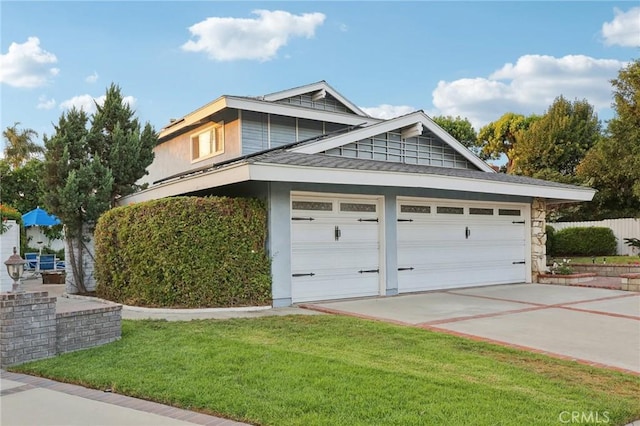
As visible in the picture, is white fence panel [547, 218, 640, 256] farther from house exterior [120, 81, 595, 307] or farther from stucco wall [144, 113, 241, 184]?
stucco wall [144, 113, 241, 184]

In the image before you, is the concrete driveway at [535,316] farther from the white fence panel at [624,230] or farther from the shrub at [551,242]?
the white fence panel at [624,230]

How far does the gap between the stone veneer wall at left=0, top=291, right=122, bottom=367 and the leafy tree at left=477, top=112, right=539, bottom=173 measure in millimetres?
36390

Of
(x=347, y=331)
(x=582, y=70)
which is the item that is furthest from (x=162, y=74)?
(x=582, y=70)

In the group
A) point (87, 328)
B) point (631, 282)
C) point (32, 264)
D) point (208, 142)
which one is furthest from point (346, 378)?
point (32, 264)

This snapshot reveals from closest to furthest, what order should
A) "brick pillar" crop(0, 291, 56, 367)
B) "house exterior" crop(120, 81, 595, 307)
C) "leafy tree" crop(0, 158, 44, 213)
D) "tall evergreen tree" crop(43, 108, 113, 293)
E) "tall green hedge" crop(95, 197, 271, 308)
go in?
1. "brick pillar" crop(0, 291, 56, 367)
2. "tall green hedge" crop(95, 197, 271, 308)
3. "house exterior" crop(120, 81, 595, 307)
4. "tall evergreen tree" crop(43, 108, 113, 293)
5. "leafy tree" crop(0, 158, 44, 213)

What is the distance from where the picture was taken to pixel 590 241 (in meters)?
21.9

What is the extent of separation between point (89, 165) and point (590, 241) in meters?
19.8

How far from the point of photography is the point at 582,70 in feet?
74.1

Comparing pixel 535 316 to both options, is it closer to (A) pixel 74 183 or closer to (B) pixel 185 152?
(A) pixel 74 183

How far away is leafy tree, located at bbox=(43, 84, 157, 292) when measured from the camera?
475 inches

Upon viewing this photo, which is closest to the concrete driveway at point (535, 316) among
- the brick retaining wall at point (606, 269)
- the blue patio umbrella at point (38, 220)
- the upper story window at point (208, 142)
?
the brick retaining wall at point (606, 269)

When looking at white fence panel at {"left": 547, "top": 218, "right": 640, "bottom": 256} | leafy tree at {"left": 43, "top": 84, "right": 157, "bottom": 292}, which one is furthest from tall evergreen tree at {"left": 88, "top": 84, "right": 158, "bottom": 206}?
white fence panel at {"left": 547, "top": 218, "right": 640, "bottom": 256}

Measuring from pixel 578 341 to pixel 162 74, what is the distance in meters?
12.7

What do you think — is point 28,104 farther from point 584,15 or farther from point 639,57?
point 639,57
